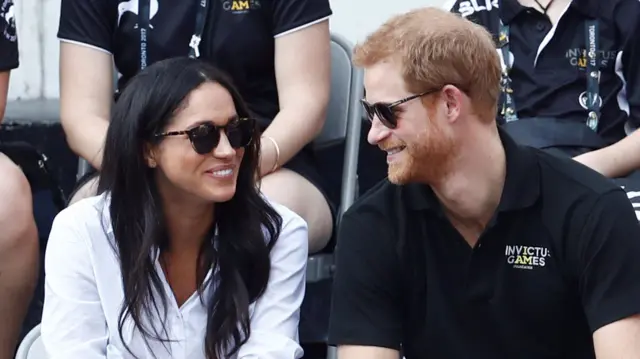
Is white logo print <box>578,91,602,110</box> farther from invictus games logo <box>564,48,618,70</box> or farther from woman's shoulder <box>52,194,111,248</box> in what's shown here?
woman's shoulder <box>52,194,111,248</box>

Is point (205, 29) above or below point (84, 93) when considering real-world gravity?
above

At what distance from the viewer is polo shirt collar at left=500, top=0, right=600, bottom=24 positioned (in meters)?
3.19

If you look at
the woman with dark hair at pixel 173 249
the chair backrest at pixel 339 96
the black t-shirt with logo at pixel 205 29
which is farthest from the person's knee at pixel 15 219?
the chair backrest at pixel 339 96

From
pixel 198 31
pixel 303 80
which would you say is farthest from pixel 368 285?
pixel 198 31

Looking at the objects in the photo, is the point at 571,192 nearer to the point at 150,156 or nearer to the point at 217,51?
the point at 150,156

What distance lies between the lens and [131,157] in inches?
102

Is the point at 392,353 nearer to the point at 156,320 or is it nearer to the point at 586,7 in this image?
the point at 156,320

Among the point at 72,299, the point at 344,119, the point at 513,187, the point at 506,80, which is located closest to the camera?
the point at 513,187

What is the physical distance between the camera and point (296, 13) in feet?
10.3

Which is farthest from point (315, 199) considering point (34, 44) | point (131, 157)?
point (34, 44)

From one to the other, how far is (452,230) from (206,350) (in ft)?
Answer: 1.99

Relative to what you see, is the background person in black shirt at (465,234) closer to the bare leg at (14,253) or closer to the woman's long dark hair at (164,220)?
the woman's long dark hair at (164,220)

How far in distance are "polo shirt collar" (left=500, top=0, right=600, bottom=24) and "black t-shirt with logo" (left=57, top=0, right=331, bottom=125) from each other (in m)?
0.49

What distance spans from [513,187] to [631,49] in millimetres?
984
